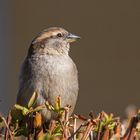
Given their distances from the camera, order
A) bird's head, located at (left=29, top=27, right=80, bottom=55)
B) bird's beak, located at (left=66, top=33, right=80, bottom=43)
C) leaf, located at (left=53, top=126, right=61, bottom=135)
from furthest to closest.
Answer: bird's beak, located at (left=66, top=33, right=80, bottom=43) → bird's head, located at (left=29, top=27, right=80, bottom=55) → leaf, located at (left=53, top=126, right=61, bottom=135)

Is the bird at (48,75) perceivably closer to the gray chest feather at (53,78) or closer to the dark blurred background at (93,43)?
the gray chest feather at (53,78)

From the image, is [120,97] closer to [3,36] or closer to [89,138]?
[3,36]

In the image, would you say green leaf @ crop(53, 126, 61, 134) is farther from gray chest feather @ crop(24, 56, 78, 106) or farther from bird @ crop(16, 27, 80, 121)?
gray chest feather @ crop(24, 56, 78, 106)

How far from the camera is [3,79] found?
8836 mm

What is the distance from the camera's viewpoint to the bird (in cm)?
459

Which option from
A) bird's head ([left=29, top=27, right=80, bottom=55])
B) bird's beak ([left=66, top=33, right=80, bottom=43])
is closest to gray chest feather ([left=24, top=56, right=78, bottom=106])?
bird's head ([left=29, top=27, right=80, bottom=55])

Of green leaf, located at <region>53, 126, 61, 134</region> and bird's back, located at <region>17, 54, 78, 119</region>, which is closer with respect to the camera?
green leaf, located at <region>53, 126, 61, 134</region>

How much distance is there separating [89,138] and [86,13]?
6137 millimetres

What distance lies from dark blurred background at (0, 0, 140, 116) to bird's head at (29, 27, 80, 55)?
137 inches

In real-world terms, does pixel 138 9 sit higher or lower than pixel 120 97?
higher

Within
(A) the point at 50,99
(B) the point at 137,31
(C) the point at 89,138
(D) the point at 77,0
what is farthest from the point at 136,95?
(C) the point at 89,138

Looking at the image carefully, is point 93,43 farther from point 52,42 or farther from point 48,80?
point 48,80

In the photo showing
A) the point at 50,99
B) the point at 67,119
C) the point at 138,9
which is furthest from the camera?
the point at 138,9

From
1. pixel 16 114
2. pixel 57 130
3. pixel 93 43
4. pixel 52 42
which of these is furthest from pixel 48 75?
pixel 93 43
